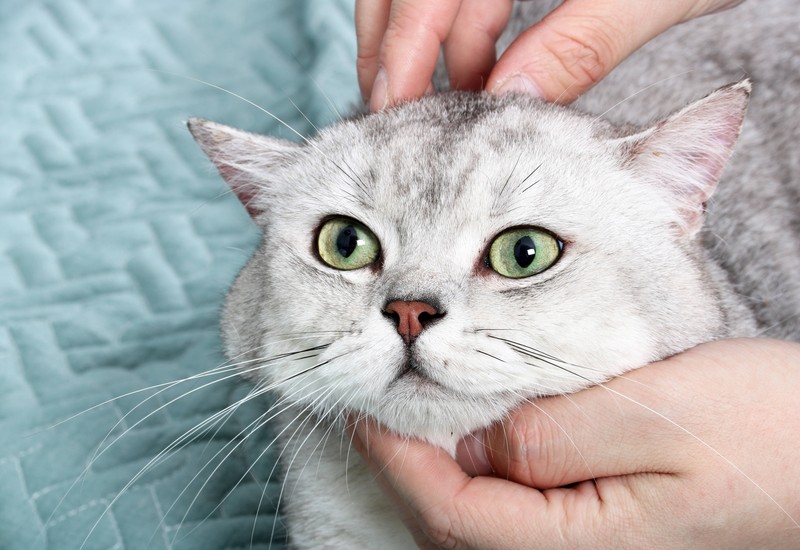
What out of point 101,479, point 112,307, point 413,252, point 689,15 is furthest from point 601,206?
point 112,307

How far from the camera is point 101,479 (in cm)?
149

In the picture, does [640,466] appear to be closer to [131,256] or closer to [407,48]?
[407,48]

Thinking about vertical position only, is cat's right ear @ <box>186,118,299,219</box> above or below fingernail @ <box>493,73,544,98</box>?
below

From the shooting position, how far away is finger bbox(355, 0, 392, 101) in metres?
1.56

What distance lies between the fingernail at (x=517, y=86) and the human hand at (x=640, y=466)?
1.72 ft

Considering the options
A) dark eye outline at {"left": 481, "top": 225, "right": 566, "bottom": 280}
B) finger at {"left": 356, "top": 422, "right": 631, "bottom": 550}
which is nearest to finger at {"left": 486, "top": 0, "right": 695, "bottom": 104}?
dark eye outline at {"left": 481, "top": 225, "right": 566, "bottom": 280}

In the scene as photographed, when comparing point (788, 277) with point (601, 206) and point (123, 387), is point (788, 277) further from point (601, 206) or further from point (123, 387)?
point (123, 387)

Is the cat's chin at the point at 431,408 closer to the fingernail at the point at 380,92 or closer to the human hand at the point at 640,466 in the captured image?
the human hand at the point at 640,466

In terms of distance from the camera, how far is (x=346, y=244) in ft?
3.59

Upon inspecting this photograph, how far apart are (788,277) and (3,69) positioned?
2.08 m

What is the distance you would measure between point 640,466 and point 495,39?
37.0 inches

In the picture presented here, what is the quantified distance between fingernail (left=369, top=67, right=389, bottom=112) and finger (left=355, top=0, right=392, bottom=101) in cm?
18

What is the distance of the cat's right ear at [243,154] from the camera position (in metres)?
1.25

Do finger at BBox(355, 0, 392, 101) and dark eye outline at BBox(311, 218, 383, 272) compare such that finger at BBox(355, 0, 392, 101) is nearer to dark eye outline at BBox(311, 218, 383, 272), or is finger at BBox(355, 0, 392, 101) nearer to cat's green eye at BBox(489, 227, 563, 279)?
dark eye outline at BBox(311, 218, 383, 272)
